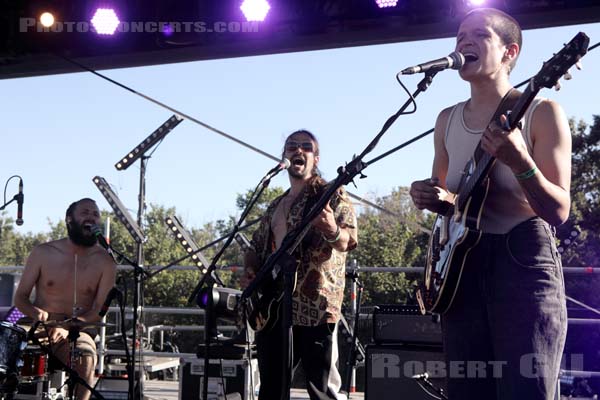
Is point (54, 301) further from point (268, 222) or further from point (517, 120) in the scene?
point (517, 120)

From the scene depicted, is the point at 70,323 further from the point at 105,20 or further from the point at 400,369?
the point at 105,20

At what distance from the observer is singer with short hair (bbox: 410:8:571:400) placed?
1.99 meters

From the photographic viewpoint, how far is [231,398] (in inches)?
210

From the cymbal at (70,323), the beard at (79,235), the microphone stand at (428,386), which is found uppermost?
the beard at (79,235)

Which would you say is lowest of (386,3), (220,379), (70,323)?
(220,379)

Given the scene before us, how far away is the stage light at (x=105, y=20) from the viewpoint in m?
5.74

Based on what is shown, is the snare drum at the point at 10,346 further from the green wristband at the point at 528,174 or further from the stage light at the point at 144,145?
the stage light at the point at 144,145

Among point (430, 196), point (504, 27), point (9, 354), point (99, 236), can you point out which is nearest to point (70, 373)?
point (9, 354)

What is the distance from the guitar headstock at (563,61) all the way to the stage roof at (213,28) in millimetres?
2921

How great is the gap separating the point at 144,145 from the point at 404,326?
6581 millimetres

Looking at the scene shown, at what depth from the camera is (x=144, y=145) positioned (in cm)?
1018

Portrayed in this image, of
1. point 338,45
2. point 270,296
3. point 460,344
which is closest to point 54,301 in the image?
point 270,296

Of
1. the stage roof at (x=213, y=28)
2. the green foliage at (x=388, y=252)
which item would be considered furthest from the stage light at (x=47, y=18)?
the green foliage at (x=388, y=252)

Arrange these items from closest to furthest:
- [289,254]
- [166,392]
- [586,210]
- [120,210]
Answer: [289,254] → [166,392] → [120,210] → [586,210]
